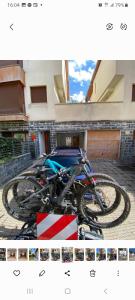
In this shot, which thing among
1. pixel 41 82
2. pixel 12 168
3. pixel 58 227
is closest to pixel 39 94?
pixel 41 82

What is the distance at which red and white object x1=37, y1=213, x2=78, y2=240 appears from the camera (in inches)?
57.2

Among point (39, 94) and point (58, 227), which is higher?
point (39, 94)

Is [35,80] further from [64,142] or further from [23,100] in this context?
[64,142]

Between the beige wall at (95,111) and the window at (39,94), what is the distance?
0.82 m

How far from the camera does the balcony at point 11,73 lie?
7078 millimetres

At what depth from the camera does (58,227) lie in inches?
58.4

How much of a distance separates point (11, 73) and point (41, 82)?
143 centimetres

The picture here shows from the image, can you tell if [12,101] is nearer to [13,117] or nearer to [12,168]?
[13,117]
